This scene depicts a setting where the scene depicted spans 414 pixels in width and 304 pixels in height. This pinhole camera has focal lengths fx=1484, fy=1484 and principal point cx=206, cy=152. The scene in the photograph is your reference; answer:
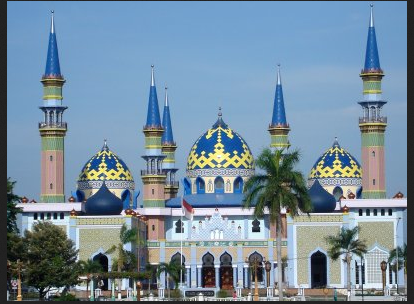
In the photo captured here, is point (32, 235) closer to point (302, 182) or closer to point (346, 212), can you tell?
point (302, 182)

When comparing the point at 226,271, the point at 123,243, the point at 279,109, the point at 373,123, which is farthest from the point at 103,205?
the point at 373,123

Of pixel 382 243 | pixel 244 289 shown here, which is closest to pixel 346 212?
pixel 382 243

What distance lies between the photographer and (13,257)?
7581 cm

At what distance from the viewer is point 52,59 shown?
99875mm

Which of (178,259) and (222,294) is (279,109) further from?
(222,294)

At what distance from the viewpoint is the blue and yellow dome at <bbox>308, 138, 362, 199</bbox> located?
11181 centimetres

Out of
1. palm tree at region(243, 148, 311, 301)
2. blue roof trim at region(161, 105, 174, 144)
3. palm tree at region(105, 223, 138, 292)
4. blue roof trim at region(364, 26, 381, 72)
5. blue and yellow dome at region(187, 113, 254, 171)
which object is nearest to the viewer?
palm tree at region(243, 148, 311, 301)

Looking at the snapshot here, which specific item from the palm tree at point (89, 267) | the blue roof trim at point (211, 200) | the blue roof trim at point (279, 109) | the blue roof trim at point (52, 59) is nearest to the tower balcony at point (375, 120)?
the blue roof trim at point (279, 109)

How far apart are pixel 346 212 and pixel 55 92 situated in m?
21.1

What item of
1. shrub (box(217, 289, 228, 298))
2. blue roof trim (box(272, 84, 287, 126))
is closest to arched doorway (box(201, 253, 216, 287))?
blue roof trim (box(272, 84, 287, 126))

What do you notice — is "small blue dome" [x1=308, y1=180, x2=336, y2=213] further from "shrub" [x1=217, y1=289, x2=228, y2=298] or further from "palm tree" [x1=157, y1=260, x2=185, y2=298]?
"shrub" [x1=217, y1=289, x2=228, y2=298]

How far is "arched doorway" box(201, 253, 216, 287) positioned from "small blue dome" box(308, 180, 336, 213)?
812 centimetres

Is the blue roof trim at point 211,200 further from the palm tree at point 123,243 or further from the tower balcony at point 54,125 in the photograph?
the palm tree at point 123,243

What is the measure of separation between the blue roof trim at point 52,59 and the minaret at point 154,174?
8504mm
